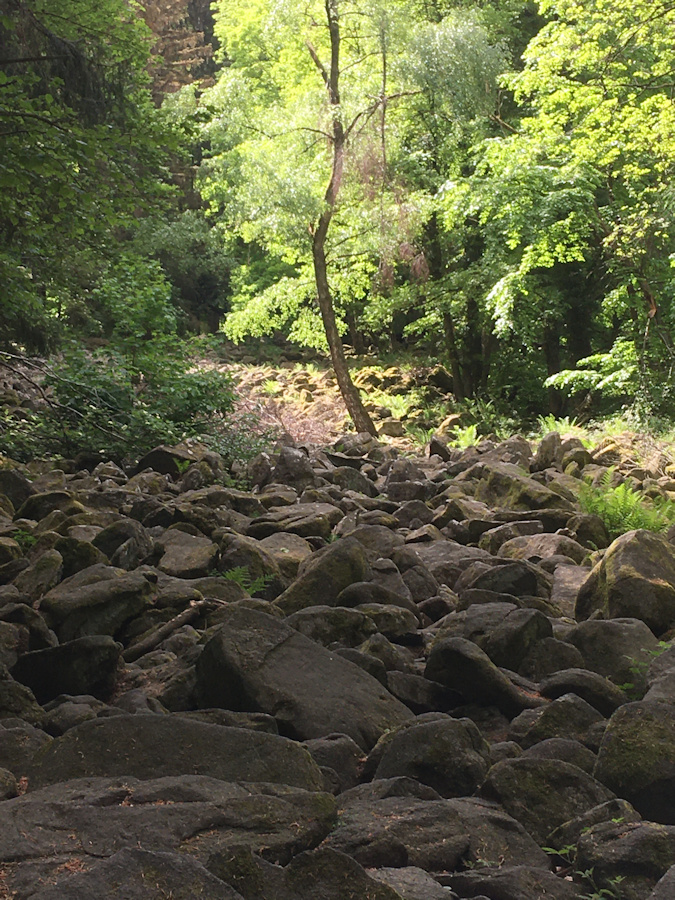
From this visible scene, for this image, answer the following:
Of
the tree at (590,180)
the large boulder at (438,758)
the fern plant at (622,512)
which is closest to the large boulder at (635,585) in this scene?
the large boulder at (438,758)

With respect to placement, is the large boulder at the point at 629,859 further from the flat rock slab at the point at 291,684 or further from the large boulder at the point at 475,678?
the large boulder at the point at 475,678

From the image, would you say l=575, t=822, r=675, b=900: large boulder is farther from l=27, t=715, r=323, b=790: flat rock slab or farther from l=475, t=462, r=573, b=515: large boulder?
l=475, t=462, r=573, b=515: large boulder

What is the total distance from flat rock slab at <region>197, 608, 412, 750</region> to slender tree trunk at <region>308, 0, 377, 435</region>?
14.0 m

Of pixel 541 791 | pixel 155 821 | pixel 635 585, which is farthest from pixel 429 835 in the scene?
pixel 635 585

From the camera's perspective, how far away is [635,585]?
4973 mm

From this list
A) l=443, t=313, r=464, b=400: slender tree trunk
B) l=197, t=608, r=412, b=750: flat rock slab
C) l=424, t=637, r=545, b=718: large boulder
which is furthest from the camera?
l=443, t=313, r=464, b=400: slender tree trunk

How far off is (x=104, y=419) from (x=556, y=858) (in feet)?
23.9

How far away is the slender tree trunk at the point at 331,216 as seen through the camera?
1670cm

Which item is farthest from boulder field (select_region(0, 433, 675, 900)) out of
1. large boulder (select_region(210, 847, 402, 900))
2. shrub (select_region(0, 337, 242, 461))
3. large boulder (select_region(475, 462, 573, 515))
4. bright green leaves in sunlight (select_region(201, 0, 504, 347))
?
bright green leaves in sunlight (select_region(201, 0, 504, 347))

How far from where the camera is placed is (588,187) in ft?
54.8

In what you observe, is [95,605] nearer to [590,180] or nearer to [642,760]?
[642,760]

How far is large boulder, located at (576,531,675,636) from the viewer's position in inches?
194

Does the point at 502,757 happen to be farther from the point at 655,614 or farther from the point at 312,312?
the point at 312,312

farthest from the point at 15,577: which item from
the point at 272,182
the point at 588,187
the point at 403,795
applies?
the point at 588,187
